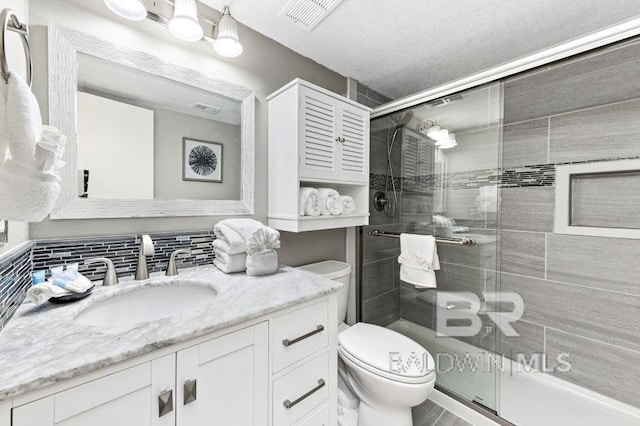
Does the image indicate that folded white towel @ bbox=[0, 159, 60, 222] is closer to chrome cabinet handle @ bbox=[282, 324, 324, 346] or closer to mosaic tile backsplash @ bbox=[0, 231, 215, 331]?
mosaic tile backsplash @ bbox=[0, 231, 215, 331]

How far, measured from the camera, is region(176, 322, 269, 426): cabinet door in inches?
25.7

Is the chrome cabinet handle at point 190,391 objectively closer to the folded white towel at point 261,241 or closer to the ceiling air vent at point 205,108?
the folded white towel at point 261,241

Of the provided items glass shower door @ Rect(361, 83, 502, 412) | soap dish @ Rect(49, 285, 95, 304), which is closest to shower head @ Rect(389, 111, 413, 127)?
glass shower door @ Rect(361, 83, 502, 412)

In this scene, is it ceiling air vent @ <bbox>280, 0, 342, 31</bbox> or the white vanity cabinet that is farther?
ceiling air vent @ <bbox>280, 0, 342, 31</bbox>

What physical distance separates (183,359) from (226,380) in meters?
0.15

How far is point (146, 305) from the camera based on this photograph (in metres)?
0.99

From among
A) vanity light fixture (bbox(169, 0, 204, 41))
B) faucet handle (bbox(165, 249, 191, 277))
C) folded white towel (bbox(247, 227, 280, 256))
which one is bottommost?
faucet handle (bbox(165, 249, 191, 277))

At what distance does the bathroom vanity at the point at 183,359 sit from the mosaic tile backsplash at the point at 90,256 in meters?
0.08

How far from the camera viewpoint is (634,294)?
1.38m

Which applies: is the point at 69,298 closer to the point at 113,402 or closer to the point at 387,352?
the point at 113,402

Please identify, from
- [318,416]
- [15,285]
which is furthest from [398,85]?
[15,285]

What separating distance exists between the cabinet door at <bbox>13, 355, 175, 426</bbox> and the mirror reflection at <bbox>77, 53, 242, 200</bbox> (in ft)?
2.51

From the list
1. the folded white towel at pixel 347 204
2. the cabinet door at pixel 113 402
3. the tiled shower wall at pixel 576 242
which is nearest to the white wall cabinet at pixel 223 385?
the cabinet door at pixel 113 402

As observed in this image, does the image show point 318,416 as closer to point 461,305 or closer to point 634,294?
point 461,305
